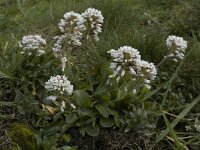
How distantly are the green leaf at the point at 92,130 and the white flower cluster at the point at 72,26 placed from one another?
611 mm

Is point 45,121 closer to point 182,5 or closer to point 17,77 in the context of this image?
point 17,77

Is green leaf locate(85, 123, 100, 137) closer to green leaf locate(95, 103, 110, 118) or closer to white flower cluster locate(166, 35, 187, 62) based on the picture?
green leaf locate(95, 103, 110, 118)

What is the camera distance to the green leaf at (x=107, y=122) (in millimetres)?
2924

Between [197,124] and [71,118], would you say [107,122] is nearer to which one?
[71,118]

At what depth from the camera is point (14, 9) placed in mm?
5051

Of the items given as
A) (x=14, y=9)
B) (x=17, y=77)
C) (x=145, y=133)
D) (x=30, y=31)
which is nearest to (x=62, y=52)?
(x=17, y=77)

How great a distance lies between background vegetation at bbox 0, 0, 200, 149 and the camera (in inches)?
120

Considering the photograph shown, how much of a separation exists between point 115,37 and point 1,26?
125cm

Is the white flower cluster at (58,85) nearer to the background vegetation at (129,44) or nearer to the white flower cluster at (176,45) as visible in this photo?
the background vegetation at (129,44)

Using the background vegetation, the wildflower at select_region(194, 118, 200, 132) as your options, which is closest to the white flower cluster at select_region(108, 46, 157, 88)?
the background vegetation

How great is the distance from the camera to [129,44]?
377 cm

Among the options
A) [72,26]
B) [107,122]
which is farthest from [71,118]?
[72,26]

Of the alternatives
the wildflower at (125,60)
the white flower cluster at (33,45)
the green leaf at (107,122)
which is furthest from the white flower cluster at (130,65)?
the white flower cluster at (33,45)

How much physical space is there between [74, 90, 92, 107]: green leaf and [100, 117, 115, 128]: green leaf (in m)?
0.12
